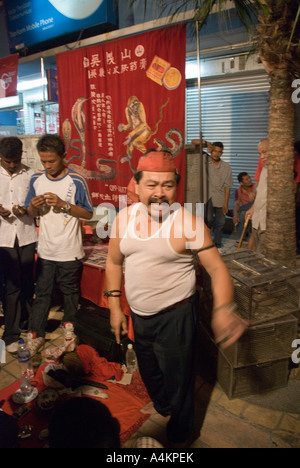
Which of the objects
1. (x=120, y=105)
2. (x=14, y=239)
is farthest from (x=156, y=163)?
(x=120, y=105)

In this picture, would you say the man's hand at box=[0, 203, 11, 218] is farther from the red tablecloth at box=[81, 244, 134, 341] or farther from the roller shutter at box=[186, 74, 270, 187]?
the roller shutter at box=[186, 74, 270, 187]

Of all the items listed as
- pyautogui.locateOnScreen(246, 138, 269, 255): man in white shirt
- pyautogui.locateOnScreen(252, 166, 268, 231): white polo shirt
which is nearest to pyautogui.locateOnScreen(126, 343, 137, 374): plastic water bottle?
pyautogui.locateOnScreen(246, 138, 269, 255): man in white shirt

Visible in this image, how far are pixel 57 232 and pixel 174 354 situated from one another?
2.24m

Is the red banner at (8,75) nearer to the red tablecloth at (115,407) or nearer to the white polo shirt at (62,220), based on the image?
the white polo shirt at (62,220)

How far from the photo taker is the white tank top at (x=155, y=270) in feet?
7.77

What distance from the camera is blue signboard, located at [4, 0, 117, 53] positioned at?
23.6 feet

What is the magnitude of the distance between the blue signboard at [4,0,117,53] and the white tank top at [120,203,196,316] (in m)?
6.62

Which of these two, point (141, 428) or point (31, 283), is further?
point (31, 283)

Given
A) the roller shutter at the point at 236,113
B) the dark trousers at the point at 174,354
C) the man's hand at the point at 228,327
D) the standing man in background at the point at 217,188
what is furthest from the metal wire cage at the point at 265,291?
the roller shutter at the point at 236,113

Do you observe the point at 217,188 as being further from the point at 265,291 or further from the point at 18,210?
the point at 18,210
